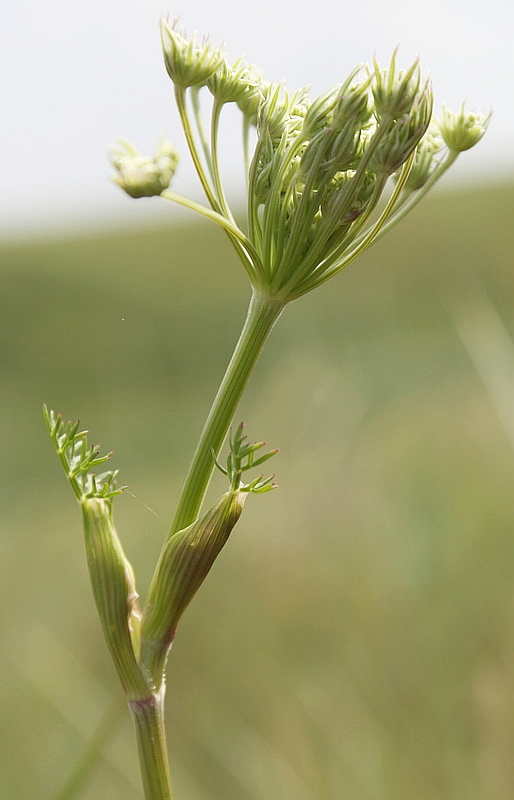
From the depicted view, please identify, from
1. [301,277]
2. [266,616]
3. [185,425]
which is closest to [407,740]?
[266,616]

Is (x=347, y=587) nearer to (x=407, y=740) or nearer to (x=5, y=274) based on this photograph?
(x=407, y=740)

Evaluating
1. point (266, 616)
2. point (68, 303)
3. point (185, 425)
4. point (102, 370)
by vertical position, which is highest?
point (68, 303)

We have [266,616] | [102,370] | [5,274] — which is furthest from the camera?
[5,274]

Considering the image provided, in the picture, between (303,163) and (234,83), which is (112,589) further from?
(234,83)

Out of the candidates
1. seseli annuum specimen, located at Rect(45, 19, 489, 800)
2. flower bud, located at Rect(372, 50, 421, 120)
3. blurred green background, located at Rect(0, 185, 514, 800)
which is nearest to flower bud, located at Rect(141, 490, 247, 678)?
seseli annuum specimen, located at Rect(45, 19, 489, 800)

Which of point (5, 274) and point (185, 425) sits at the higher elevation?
point (5, 274)
